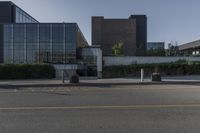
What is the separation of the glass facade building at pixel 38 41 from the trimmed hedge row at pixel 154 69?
23916 mm

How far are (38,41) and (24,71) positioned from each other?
88.6ft

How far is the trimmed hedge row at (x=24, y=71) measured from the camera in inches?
1321

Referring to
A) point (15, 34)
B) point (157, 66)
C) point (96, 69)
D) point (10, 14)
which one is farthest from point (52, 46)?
point (157, 66)

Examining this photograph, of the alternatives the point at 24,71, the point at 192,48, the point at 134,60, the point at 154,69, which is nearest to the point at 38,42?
the point at 134,60

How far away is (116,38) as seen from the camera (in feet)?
303

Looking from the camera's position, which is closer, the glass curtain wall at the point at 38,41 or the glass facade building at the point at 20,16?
the glass curtain wall at the point at 38,41

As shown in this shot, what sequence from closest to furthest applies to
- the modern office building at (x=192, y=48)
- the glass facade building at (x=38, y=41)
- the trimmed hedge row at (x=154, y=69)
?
the trimmed hedge row at (x=154, y=69) → the glass facade building at (x=38, y=41) → the modern office building at (x=192, y=48)

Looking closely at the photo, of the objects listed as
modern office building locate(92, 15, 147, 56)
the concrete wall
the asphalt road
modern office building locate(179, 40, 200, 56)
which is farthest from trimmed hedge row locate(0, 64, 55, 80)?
modern office building locate(92, 15, 147, 56)

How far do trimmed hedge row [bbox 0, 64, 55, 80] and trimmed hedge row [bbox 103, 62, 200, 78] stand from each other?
601 centimetres

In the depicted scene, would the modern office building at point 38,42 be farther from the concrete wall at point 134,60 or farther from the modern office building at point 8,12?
the concrete wall at point 134,60

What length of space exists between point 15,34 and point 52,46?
6862 millimetres

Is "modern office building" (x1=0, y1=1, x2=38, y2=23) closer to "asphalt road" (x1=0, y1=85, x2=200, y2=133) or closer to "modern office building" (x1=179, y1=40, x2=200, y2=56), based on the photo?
"modern office building" (x1=179, y1=40, x2=200, y2=56)

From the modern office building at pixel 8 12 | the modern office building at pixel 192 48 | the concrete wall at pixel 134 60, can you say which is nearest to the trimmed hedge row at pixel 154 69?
the concrete wall at pixel 134 60

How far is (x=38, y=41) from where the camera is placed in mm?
60156
